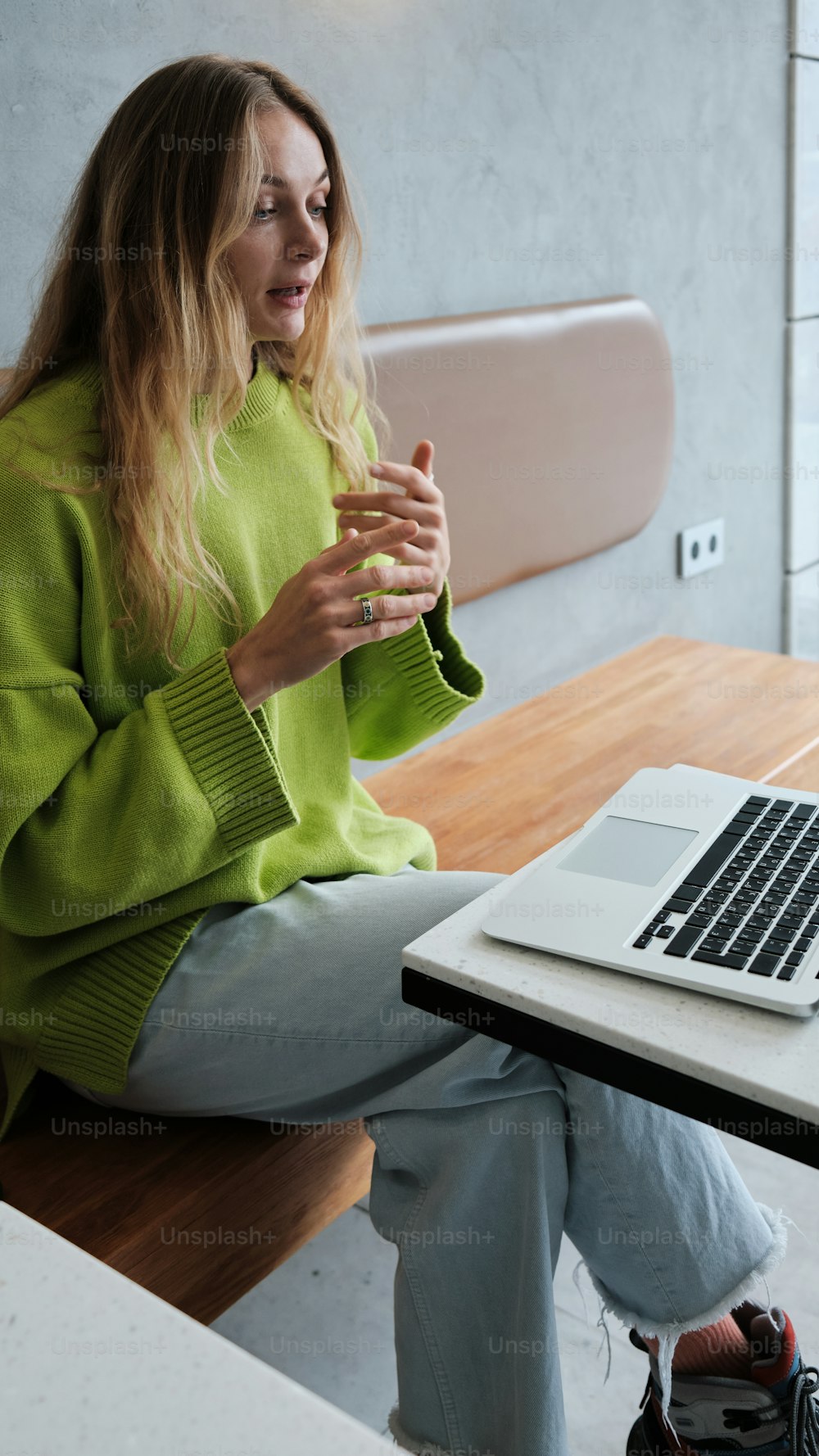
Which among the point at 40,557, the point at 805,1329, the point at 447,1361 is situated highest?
the point at 40,557

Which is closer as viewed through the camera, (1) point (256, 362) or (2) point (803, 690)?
(1) point (256, 362)

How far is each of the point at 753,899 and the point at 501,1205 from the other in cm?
31

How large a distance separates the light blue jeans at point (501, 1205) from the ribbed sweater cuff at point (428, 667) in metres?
0.37

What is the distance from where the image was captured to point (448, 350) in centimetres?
180

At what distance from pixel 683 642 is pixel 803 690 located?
32 cm

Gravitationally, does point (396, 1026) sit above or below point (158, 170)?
below

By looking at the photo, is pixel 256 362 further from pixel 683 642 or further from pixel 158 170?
pixel 683 642

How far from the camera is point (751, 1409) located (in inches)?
39.2

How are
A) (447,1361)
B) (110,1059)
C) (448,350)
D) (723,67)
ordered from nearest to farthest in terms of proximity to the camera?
(447,1361), (110,1059), (448,350), (723,67)

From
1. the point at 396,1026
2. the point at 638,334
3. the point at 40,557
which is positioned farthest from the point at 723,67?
the point at 396,1026

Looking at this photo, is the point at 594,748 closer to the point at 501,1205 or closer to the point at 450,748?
the point at 450,748

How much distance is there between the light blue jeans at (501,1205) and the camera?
93cm

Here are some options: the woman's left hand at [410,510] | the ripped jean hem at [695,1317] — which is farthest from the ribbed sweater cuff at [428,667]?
the ripped jean hem at [695,1317]

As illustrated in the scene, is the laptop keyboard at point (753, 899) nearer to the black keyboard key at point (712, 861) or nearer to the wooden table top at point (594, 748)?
the black keyboard key at point (712, 861)
